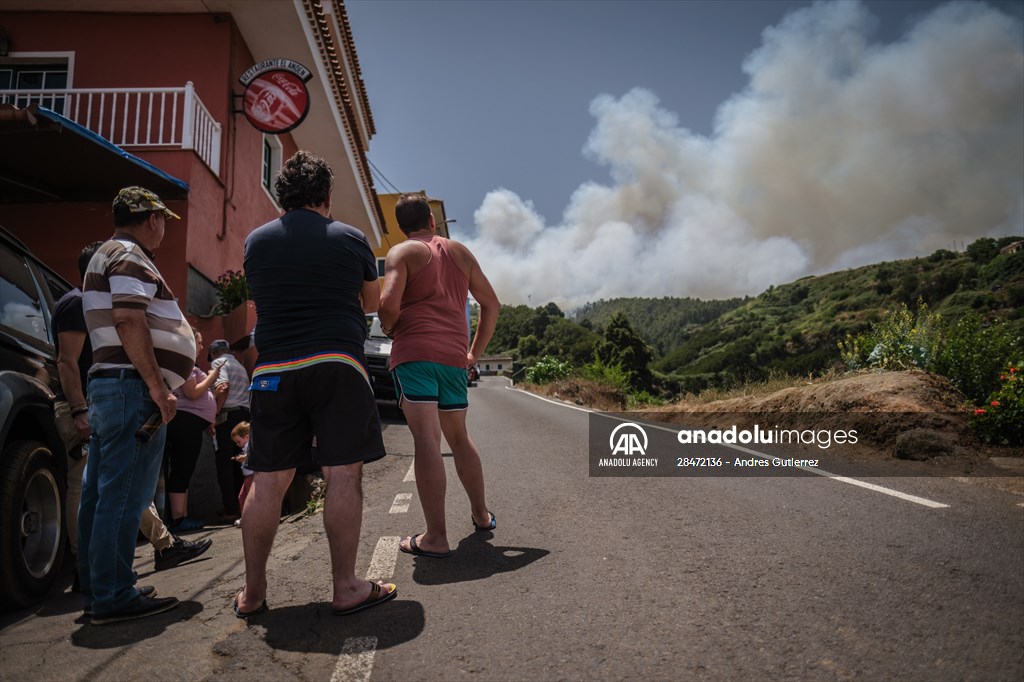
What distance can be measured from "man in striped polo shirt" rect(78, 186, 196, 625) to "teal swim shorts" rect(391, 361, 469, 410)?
113cm

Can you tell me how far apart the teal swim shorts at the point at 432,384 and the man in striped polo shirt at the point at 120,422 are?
113cm

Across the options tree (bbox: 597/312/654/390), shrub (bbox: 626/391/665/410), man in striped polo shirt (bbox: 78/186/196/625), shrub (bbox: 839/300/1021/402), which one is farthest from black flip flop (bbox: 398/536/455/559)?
tree (bbox: 597/312/654/390)

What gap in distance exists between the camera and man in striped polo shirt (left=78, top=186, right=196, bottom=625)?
295 centimetres

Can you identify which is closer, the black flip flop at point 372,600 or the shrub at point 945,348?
the black flip flop at point 372,600

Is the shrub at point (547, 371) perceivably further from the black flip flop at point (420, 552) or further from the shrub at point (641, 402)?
the black flip flop at point (420, 552)

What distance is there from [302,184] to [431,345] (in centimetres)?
108

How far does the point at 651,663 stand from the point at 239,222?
11292mm

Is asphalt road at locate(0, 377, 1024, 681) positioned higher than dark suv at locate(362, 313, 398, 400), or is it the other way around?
dark suv at locate(362, 313, 398, 400)

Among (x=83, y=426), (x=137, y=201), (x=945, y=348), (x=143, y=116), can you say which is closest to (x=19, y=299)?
(x=83, y=426)

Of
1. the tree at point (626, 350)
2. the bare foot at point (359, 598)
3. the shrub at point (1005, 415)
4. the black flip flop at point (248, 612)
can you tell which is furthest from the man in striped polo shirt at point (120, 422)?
the tree at point (626, 350)

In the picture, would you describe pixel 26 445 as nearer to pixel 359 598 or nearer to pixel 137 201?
pixel 137 201

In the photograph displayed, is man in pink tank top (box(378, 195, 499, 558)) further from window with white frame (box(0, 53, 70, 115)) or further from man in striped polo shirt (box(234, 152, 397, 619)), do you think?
window with white frame (box(0, 53, 70, 115))

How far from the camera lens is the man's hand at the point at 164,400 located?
304 centimetres

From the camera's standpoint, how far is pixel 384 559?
3.47 metres
